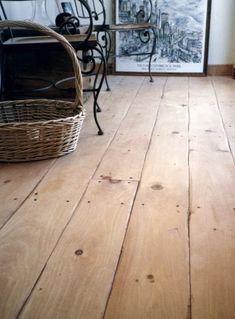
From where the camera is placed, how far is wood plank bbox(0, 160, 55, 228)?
115 centimetres

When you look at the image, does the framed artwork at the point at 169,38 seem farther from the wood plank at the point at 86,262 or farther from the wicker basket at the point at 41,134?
the wood plank at the point at 86,262

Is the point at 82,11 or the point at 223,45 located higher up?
the point at 82,11

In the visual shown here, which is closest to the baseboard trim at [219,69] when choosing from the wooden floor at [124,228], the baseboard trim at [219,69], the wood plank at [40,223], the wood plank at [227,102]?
the baseboard trim at [219,69]

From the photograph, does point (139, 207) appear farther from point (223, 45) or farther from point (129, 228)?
point (223, 45)

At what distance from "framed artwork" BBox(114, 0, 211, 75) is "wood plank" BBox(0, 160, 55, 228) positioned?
1797mm

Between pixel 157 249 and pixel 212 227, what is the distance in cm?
18

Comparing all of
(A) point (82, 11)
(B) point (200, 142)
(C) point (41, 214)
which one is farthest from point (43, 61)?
(C) point (41, 214)

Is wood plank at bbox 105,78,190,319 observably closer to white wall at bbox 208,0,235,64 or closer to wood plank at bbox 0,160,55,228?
wood plank at bbox 0,160,55,228

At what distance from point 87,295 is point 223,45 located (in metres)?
2.74

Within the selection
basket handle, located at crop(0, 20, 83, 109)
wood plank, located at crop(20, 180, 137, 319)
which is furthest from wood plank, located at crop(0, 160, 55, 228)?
basket handle, located at crop(0, 20, 83, 109)

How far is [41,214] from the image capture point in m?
1.11

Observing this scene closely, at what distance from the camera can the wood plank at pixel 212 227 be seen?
0.79 meters

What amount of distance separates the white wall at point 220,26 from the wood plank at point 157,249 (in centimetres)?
183

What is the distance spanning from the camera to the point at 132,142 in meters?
1.69
